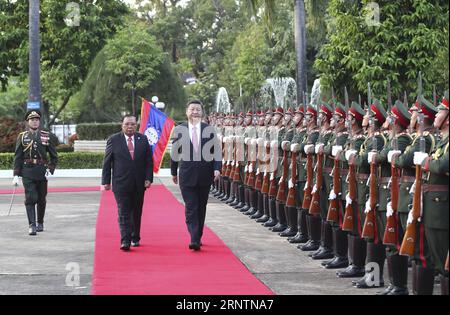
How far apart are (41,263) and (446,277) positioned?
4.83m

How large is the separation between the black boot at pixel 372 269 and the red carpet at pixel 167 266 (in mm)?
891

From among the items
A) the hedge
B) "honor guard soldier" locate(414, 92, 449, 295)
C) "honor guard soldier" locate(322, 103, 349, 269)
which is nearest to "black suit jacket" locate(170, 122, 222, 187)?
"honor guard soldier" locate(322, 103, 349, 269)

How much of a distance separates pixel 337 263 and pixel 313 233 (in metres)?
1.30

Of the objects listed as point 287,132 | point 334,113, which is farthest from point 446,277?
point 287,132

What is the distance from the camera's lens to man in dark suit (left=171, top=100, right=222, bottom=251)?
10.8 m

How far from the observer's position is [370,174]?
8.27m

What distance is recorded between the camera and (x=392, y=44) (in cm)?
1797

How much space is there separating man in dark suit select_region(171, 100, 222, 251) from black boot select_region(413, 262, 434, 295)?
4.01 meters

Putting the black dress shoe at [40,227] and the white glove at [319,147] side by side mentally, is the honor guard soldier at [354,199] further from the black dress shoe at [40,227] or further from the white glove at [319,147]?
the black dress shoe at [40,227]

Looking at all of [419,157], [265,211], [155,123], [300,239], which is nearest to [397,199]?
[419,157]

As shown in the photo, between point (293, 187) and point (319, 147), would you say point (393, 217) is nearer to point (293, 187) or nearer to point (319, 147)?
point (319, 147)

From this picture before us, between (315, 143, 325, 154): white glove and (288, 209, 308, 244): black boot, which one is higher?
(315, 143, 325, 154): white glove

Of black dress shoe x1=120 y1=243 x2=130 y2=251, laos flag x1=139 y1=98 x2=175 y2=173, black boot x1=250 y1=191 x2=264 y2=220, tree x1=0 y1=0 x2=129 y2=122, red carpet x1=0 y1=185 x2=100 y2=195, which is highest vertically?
tree x1=0 y1=0 x2=129 y2=122

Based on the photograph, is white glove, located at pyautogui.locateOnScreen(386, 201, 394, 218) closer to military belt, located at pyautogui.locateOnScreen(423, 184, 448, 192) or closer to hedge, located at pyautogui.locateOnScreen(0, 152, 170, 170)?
military belt, located at pyautogui.locateOnScreen(423, 184, 448, 192)
